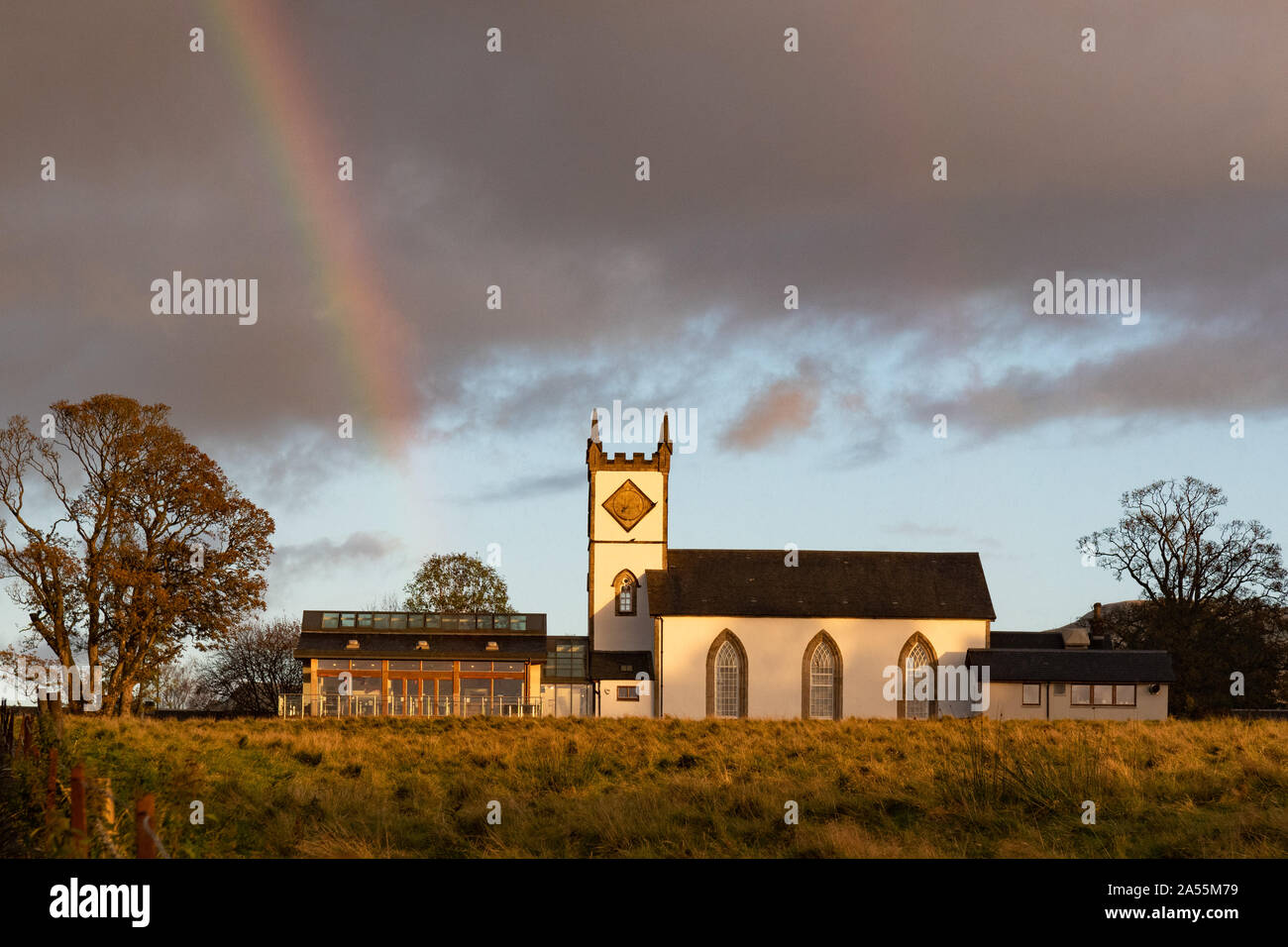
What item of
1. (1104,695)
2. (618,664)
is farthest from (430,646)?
(1104,695)

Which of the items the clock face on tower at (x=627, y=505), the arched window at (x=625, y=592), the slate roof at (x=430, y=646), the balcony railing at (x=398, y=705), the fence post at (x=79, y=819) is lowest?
the balcony railing at (x=398, y=705)

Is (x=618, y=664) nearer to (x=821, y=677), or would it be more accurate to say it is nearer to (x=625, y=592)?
(x=625, y=592)

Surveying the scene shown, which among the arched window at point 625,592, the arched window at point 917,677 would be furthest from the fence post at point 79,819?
the arched window at point 625,592

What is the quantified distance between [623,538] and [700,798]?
45.1m

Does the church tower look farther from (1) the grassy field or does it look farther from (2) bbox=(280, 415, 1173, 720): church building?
(1) the grassy field

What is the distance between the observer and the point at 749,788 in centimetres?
1642

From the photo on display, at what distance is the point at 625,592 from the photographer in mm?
60344

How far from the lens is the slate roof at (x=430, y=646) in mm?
54125

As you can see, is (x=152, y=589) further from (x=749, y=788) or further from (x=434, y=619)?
(x=749, y=788)

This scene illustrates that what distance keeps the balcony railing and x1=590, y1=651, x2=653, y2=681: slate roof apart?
12.0ft

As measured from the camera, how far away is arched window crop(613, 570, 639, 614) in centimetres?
6025

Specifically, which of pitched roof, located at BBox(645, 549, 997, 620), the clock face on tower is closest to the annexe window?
pitched roof, located at BBox(645, 549, 997, 620)

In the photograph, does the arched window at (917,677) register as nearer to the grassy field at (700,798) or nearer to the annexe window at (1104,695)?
the annexe window at (1104,695)

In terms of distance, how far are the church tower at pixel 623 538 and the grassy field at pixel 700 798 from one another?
110 ft
